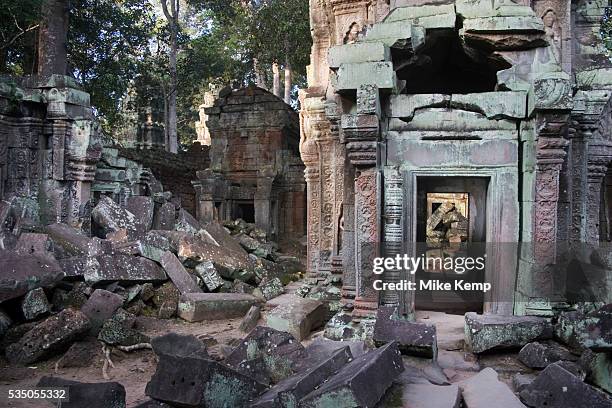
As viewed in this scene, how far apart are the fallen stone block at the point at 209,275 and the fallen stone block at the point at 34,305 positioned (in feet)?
9.11

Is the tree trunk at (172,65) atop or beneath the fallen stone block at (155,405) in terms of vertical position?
atop

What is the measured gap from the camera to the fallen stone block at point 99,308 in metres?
6.18

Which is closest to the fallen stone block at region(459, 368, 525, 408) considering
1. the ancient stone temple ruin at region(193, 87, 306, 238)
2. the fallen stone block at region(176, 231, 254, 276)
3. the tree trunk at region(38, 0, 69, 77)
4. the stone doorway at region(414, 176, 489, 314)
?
the stone doorway at region(414, 176, 489, 314)

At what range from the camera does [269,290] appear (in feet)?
29.2

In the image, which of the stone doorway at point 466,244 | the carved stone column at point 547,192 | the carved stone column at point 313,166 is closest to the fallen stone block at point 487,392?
the carved stone column at point 547,192

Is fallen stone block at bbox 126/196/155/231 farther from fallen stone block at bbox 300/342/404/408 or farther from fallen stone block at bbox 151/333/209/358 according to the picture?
fallen stone block at bbox 300/342/404/408

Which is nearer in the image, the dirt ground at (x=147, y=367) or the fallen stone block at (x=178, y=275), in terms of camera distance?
the dirt ground at (x=147, y=367)

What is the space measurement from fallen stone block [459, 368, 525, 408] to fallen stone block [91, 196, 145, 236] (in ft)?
22.7

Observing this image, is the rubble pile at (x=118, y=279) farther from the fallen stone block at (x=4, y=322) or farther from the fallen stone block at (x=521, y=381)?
the fallen stone block at (x=521, y=381)

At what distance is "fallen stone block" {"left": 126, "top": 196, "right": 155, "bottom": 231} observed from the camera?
10078 millimetres

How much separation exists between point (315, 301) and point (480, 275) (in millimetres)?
2471

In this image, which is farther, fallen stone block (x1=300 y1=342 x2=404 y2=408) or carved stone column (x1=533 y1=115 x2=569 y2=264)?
carved stone column (x1=533 y1=115 x2=569 y2=264)

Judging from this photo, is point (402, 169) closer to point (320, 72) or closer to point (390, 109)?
point (390, 109)

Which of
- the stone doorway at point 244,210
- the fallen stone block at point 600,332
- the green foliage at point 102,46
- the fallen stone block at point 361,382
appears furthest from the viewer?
the stone doorway at point 244,210
